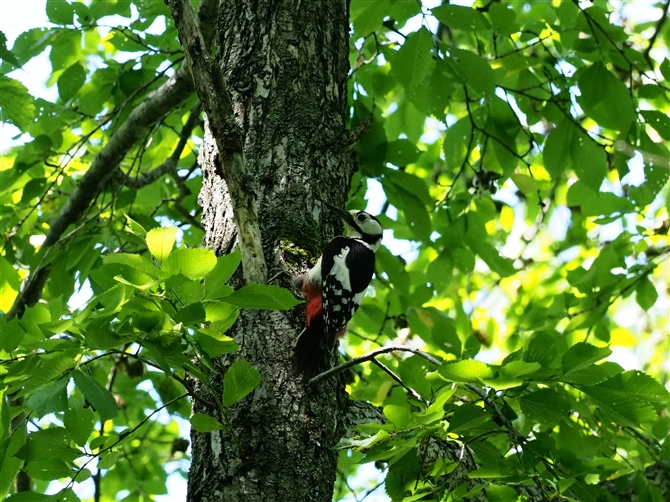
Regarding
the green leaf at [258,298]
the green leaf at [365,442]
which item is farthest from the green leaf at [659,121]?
the green leaf at [258,298]

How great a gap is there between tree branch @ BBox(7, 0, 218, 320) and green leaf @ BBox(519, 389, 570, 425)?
7.55ft

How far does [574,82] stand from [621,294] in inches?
45.4

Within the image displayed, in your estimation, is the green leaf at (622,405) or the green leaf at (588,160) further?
the green leaf at (588,160)

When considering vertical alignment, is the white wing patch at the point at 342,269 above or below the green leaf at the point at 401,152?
below

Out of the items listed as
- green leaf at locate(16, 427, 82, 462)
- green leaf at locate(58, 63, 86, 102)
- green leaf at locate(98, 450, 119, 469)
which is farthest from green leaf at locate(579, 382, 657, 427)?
green leaf at locate(58, 63, 86, 102)

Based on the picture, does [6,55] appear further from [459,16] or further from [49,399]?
Result: [459,16]

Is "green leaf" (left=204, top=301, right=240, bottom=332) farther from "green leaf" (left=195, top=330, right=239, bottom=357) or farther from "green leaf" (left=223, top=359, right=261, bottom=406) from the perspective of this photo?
"green leaf" (left=223, top=359, right=261, bottom=406)

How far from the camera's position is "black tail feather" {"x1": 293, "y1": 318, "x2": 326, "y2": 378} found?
228 cm

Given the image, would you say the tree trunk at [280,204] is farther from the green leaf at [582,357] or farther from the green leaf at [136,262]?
the green leaf at [582,357]

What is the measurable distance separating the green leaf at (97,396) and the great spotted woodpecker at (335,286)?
2.53 feet

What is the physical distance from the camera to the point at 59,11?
333 centimetres

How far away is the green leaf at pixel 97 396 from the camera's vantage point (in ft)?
5.18

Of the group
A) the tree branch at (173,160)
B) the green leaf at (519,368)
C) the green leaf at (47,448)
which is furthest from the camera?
the tree branch at (173,160)

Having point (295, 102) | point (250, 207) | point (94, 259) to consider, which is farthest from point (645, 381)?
→ point (94, 259)
